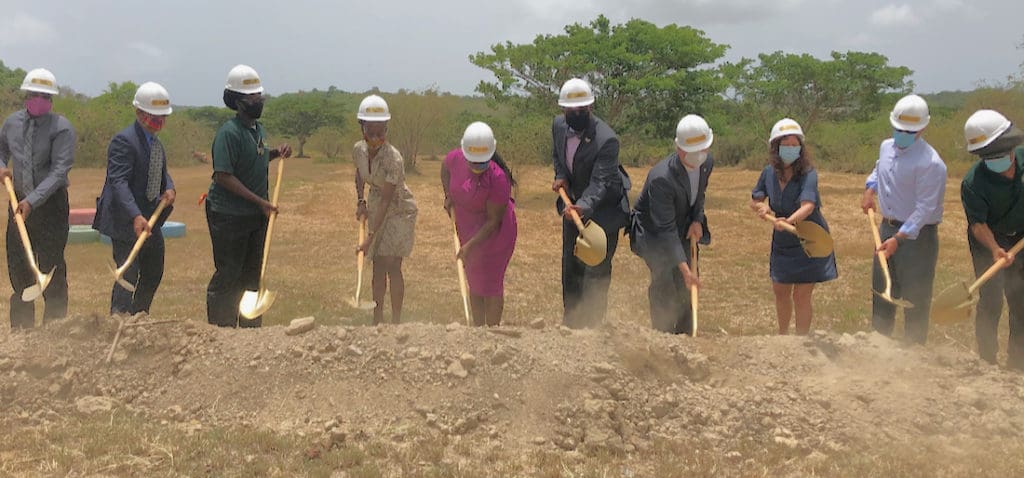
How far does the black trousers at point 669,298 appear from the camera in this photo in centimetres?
446

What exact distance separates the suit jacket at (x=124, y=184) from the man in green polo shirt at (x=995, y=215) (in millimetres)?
4453

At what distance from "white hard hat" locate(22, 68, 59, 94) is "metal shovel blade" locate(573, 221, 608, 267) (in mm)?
3180

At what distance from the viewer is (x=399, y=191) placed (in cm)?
491

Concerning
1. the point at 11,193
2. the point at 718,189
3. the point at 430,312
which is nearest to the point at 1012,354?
the point at 430,312

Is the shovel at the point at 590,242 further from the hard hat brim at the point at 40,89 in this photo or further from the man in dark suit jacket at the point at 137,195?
the hard hat brim at the point at 40,89

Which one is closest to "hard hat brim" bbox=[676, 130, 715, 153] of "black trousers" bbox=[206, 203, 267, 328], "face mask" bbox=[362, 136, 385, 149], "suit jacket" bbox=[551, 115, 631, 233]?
"suit jacket" bbox=[551, 115, 631, 233]

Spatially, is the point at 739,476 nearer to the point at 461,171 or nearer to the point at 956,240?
the point at 461,171

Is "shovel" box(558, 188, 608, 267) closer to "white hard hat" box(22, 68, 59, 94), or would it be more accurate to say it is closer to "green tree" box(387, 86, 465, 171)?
"white hard hat" box(22, 68, 59, 94)

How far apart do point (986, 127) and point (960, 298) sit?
90cm

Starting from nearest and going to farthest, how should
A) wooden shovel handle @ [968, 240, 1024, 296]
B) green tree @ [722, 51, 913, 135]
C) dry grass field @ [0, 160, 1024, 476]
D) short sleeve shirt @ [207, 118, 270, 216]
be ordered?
dry grass field @ [0, 160, 1024, 476] → wooden shovel handle @ [968, 240, 1024, 296] → short sleeve shirt @ [207, 118, 270, 216] → green tree @ [722, 51, 913, 135]

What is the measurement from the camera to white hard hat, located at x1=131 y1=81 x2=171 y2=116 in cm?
438

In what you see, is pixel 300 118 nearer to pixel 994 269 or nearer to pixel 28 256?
pixel 28 256

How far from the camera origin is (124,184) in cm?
437

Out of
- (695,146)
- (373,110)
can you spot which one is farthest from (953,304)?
(373,110)
